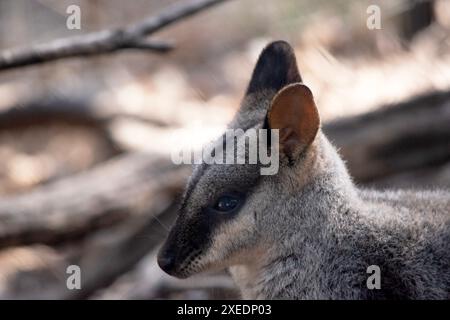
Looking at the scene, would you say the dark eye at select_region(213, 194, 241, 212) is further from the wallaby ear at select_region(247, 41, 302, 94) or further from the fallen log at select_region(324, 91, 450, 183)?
the fallen log at select_region(324, 91, 450, 183)

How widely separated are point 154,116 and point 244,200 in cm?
488

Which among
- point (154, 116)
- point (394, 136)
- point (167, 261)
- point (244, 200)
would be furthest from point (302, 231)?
point (154, 116)

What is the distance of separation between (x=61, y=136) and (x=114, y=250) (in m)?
3.29

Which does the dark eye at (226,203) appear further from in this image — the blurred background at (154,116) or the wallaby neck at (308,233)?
the blurred background at (154,116)

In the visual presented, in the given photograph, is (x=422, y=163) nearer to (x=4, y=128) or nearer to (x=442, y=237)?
Result: (x=442, y=237)

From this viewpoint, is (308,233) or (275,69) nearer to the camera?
(308,233)

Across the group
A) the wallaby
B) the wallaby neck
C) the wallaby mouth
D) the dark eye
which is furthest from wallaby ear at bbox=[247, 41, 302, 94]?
the wallaby mouth

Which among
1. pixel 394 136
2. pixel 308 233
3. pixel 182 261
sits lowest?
pixel 182 261

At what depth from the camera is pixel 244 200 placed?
4.25 metres

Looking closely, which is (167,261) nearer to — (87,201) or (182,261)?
(182,261)

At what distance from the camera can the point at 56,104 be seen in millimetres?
9125

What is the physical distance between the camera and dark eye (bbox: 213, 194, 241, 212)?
13.8 ft

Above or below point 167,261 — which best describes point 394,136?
above
